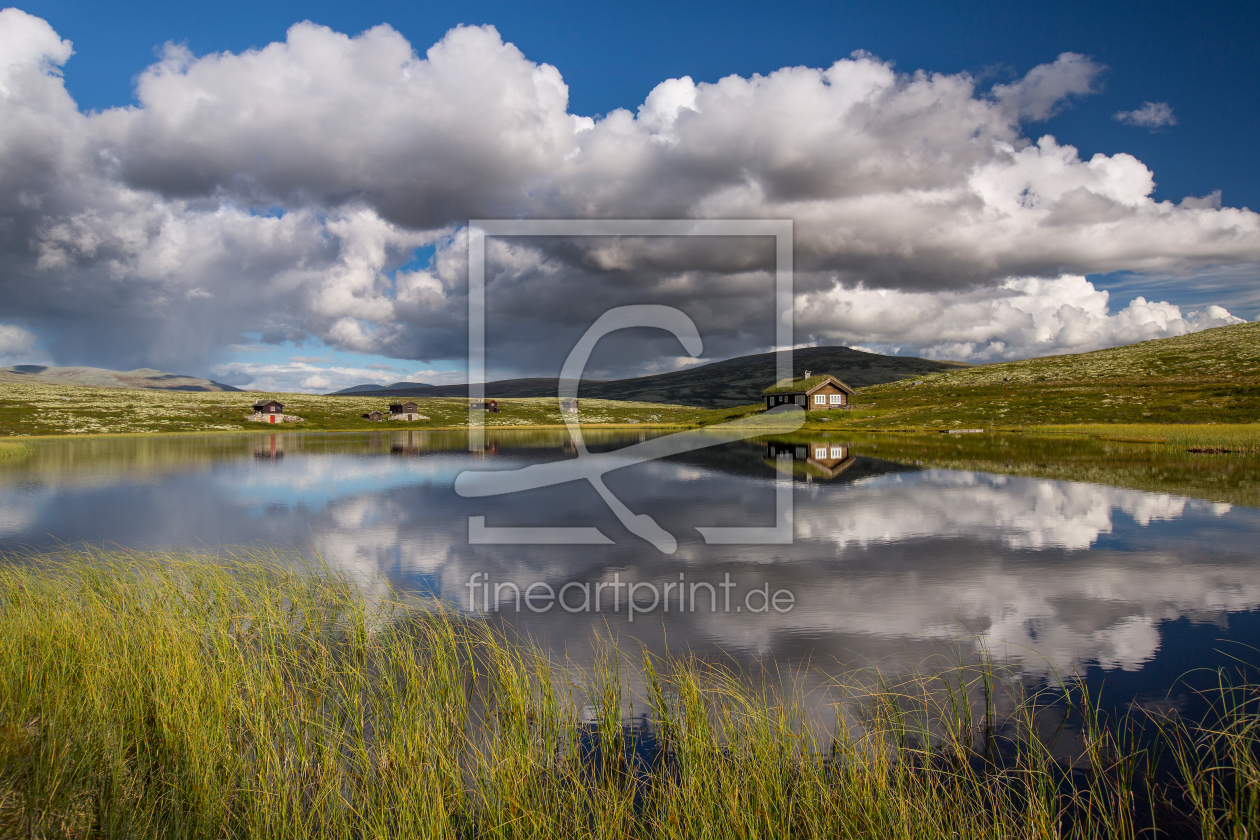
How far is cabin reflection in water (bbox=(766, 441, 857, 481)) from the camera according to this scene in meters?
39.8

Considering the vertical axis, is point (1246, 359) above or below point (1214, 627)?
above

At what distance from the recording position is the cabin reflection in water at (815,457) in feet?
131

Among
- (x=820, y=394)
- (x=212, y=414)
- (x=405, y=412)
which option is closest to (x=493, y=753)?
(x=820, y=394)

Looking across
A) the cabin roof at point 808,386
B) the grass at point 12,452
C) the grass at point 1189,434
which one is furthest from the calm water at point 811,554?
the cabin roof at point 808,386

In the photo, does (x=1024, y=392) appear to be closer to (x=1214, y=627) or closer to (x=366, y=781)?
(x=1214, y=627)

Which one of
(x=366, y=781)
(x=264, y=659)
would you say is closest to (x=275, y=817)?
(x=366, y=781)

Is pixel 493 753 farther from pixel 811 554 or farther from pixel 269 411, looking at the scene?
pixel 269 411

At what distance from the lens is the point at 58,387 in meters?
162

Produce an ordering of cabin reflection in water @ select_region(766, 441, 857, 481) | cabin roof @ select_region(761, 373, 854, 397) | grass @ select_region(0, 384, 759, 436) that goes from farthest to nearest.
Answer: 1. cabin roof @ select_region(761, 373, 854, 397)
2. grass @ select_region(0, 384, 759, 436)
3. cabin reflection in water @ select_region(766, 441, 857, 481)

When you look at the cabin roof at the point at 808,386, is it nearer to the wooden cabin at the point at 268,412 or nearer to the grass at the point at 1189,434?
the grass at the point at 1189,434

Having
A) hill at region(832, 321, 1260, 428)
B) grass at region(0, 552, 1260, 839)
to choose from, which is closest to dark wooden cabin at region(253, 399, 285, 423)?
hill at region(832, 321, 1260, 428)

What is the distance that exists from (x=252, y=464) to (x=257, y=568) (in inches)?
1596

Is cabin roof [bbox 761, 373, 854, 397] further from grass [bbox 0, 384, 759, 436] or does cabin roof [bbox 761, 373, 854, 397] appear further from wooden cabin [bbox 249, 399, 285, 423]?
wooden cabin [bbox 249, 399, 285, 423]

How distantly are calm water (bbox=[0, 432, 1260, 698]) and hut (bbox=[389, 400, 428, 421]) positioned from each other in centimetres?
9778
